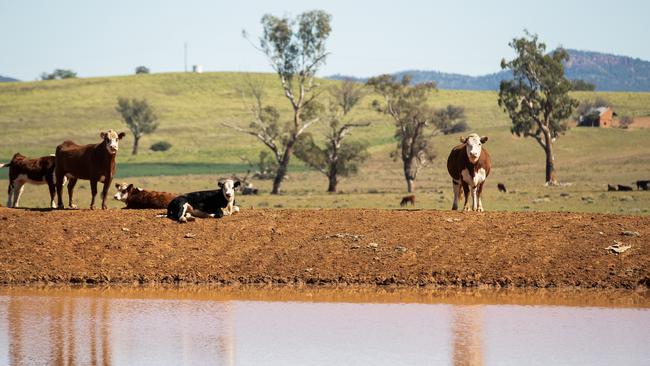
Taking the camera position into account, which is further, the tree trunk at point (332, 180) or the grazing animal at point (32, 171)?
the tree trunk at point (332, 180)

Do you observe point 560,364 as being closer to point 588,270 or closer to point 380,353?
point 380,353

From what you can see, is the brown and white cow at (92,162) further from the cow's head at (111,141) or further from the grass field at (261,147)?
the grass field at (261,147)

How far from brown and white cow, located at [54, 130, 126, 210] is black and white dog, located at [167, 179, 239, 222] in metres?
1.96

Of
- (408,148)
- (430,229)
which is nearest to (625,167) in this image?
(408,148)

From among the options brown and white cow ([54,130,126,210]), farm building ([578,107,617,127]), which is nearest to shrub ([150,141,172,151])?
farm building ([578,107,617,127])

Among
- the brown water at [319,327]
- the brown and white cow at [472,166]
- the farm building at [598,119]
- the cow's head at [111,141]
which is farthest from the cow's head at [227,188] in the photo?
the farm building at [598,119]

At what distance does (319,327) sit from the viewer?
56.0 feet

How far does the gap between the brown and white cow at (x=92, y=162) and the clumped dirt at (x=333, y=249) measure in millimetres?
1193

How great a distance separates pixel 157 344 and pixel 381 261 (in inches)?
284

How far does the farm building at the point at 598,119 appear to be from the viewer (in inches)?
4218

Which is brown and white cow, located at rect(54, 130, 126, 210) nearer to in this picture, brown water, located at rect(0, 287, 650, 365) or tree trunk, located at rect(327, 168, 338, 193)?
brown water, located at rect(0, 287, 650, 365)

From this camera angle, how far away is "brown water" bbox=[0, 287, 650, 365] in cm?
1499

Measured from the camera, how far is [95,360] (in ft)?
48.3

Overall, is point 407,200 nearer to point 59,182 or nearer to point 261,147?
point 59,182
